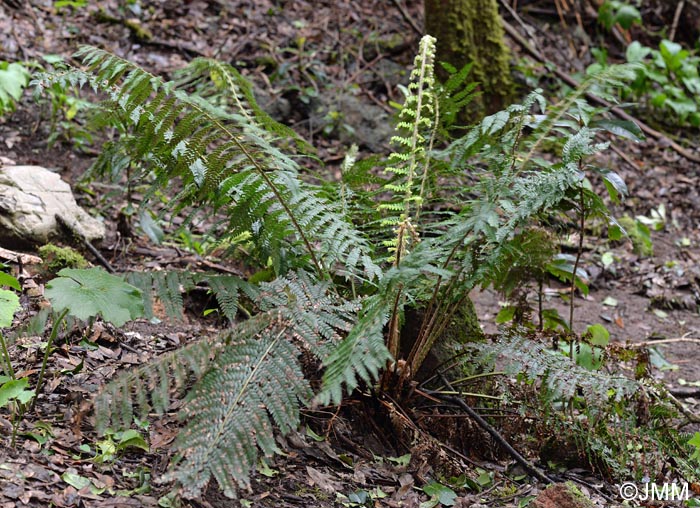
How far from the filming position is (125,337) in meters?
2.89

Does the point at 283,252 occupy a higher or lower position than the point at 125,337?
higher

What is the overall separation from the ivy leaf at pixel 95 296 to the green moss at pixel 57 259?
1.18m

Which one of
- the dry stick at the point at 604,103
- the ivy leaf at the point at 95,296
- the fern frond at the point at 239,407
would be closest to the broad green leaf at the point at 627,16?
the dry stick at the point at 604,103

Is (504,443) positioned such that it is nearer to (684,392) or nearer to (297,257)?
(297,257)

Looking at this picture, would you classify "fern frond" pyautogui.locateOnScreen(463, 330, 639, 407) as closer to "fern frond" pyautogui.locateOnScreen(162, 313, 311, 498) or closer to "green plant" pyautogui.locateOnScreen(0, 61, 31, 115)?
"fern frond" pyautogui.locateOnScreen(162, 313, 311, 498)

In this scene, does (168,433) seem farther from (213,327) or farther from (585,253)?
(585,253)

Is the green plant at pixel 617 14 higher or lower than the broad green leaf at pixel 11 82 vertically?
higher

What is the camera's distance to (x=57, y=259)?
10.6 feet

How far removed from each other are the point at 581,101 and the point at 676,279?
2.80 m

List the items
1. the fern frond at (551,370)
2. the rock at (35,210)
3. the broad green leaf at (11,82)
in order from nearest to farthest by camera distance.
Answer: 1. the fern frond at (551,370)
2. the rock at (35,210)
3. the broad green leaf at (11,82)

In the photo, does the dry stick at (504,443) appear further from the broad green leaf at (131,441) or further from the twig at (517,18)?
the twig at (517,18)

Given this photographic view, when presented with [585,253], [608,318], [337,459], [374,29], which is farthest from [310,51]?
[337,459]

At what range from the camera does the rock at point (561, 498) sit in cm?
217

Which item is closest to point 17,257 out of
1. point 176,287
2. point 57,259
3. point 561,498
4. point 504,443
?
point 57,259
